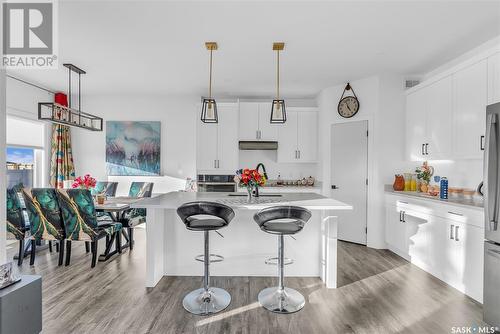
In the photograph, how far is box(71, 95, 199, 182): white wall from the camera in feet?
18.2

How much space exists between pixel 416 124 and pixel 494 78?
1285 mm

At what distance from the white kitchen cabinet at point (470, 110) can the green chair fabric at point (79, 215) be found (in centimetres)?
430

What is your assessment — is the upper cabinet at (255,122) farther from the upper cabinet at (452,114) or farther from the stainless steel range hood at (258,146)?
the upper cabinet at (452,114)

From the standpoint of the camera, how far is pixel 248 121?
211 inches

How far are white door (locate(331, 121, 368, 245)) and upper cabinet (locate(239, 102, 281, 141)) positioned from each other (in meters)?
1.31

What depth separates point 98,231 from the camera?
3270mm

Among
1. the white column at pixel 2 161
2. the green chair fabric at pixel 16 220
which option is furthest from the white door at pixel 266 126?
the white column at pixel 2 161

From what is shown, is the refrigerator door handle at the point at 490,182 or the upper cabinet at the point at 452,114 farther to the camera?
the upper cabinet at the point at 452,114

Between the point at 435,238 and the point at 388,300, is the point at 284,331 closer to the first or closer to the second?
the point at 388,300

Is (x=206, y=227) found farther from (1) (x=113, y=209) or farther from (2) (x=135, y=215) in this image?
(2) (x=135, y=215)

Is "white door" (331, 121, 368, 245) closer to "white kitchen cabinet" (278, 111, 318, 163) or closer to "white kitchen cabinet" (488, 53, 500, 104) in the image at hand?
"white kitchen cabinet" (278, 111, 318, 163)

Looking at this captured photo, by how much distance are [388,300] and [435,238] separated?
1044 mm

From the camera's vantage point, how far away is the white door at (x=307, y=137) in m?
5.36

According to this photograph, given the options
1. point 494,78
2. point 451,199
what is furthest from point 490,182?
point 494,78
